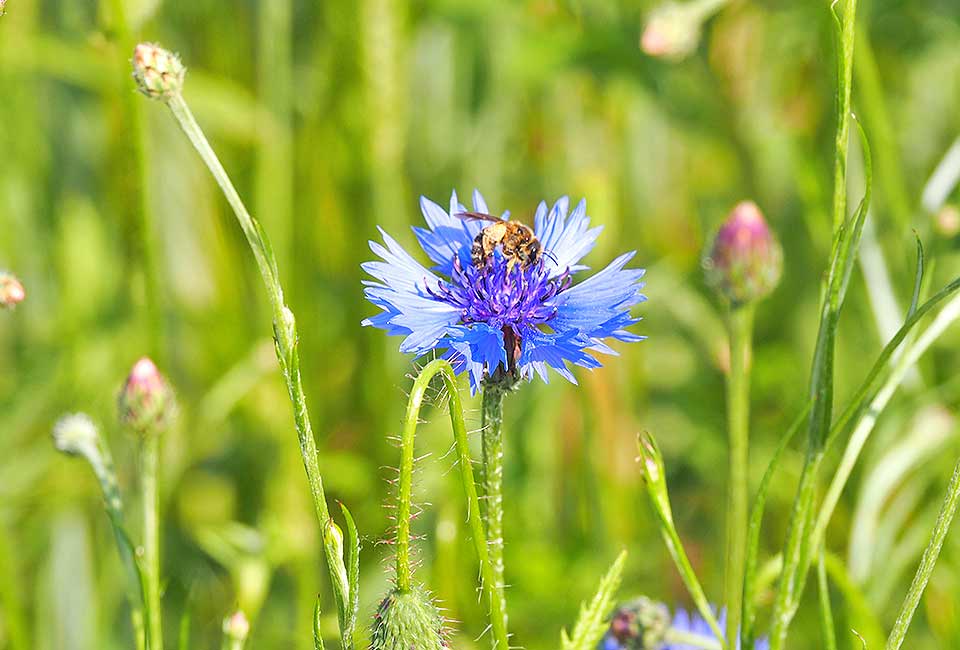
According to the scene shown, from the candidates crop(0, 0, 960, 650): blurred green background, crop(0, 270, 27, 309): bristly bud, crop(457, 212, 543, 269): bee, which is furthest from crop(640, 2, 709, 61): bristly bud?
crop(0, 270, 27, 309): bristly bud

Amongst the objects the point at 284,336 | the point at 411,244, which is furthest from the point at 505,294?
the point at 411,244

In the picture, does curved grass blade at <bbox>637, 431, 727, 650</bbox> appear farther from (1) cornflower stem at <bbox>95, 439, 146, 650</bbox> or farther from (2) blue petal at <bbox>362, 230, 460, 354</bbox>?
(1) cornflower stem at <bbox>95, 439, 146, 650</bbox>

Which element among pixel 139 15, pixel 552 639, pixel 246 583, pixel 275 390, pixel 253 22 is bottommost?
pixel 552 639

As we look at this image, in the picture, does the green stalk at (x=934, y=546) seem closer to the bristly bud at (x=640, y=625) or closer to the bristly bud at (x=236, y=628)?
the bristly bud at (x=640, y=625)

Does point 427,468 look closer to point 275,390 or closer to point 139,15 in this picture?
point 275,390

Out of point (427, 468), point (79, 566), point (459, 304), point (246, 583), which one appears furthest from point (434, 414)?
point (459, 304)

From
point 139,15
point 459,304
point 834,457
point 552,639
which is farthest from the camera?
point 834,457

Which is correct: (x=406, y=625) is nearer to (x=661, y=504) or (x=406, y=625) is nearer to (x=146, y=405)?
(x=661, y=504)
